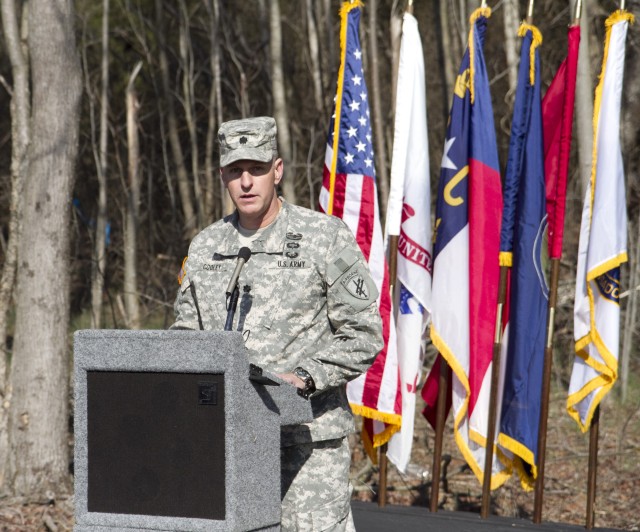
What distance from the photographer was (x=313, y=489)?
3004 mm

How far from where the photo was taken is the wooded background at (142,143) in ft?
19.3

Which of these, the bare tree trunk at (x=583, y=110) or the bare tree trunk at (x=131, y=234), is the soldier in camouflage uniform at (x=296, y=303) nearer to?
the bare tree trunk at (x=583, y=110)

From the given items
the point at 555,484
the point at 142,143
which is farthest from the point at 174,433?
the point at 142,143

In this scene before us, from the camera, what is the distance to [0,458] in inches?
257

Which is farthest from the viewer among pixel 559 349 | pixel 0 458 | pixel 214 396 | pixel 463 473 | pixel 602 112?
pixel 559 349

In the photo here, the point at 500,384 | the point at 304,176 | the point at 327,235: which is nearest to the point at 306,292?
the point at 327,235

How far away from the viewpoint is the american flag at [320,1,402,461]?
17.5ft

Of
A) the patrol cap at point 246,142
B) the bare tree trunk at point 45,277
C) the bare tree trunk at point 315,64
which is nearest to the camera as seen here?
the patrol cap at point 246,142

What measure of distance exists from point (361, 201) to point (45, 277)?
1.96m

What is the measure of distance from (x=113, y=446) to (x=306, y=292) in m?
0.76

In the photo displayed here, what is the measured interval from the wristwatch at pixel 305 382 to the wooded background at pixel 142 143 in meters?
3.43

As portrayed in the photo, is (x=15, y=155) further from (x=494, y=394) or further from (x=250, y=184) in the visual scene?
(x=250, y=184)

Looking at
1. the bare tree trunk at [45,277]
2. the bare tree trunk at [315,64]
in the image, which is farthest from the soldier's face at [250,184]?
the bare tree trunk at [315,64]

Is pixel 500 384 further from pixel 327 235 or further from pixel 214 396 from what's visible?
pixel 214 396
